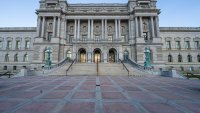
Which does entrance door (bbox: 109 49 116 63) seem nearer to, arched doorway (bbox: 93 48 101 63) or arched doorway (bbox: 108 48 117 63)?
arched doorway (bbox: 108 48 117 63)

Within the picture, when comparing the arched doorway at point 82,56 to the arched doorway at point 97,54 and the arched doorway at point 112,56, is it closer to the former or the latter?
the arched doorway at point 97,54

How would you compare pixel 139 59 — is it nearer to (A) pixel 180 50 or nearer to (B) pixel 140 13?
(B) pixel 140 13

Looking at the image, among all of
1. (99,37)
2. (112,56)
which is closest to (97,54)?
(112,56)

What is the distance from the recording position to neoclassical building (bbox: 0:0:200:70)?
114ft

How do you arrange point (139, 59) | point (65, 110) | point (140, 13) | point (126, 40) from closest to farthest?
point (65, 110) → point (139, 59) → point (140, 13) → point (126, 40)

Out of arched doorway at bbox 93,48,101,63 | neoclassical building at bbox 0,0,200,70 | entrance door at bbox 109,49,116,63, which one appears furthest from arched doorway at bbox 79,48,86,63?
entrance door at bbox 109,49,116,63

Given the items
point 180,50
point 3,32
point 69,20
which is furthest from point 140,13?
point 3,32

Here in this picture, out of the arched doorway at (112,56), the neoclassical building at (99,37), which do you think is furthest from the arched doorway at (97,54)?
the arched doorway at (112,56)

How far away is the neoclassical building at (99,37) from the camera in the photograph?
34.7 meters

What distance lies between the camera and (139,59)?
34438mm

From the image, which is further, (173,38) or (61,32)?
(173,38)

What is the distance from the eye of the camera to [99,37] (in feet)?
132

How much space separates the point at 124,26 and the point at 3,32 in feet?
133

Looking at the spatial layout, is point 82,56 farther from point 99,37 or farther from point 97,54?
point 99,37
